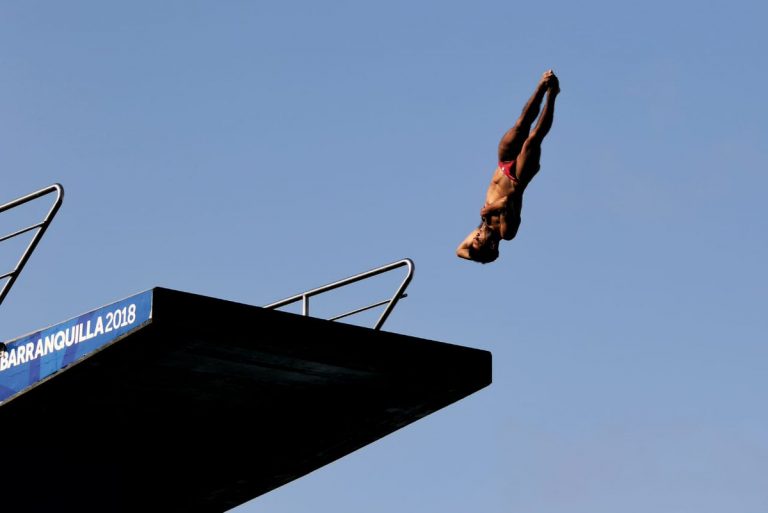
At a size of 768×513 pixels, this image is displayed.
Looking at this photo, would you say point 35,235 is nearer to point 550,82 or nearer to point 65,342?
point 65,342

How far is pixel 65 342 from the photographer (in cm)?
2600

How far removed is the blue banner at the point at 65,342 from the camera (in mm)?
25031

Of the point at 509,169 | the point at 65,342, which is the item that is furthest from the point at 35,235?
the point at 509,169

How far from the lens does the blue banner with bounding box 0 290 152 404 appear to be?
25.0 metres

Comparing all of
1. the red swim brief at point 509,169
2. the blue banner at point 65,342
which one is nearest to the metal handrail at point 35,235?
the blue banner at point 65,342

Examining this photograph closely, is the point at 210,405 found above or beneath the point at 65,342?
beneath

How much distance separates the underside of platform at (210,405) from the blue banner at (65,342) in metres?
0.16

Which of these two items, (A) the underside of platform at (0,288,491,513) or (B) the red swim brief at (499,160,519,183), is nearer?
(A) the underside of platform at (0,288,491,513)

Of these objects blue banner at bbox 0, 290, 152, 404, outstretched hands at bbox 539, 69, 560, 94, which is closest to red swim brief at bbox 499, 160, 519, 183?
outstretched hands at bbox 539, 69, 560, 94

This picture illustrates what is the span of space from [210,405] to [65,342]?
369cm

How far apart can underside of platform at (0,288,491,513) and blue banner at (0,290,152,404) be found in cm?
16

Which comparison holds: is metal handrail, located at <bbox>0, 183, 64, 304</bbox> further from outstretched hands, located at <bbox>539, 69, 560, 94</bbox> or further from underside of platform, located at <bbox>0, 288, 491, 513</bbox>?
outstretched hands, located at <bbox>539, 69, 560, 94</bbox>

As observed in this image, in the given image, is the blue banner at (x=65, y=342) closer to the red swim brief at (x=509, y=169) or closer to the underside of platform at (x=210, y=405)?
the underside of platform at (x=210, y=405)

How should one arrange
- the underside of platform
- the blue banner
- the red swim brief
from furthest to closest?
1. the red swim brief
2. the underside of platform
3. the blue banner
